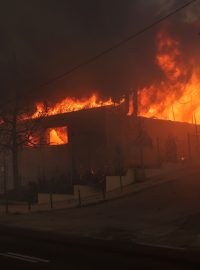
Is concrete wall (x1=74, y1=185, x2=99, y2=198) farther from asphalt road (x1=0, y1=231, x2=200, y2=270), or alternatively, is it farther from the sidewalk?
asphalt road (x1=0, y1=231, x2=200, y2=270)

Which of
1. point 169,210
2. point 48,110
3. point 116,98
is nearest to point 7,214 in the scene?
point 169,210

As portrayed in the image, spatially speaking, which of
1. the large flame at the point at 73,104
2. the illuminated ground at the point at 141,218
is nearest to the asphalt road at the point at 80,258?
the illuminated ground at the point at 141,218

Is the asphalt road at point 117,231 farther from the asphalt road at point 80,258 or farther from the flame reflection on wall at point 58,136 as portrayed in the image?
the flame reflection on wall at point 58,136

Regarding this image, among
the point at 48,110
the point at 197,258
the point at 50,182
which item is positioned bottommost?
the point at 197,258

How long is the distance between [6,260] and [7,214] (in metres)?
13.0

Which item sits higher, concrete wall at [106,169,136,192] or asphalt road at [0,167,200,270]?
concrete wall at [106,169,136,192]

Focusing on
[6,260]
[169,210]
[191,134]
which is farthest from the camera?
[191,134]

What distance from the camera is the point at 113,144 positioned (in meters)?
28.4

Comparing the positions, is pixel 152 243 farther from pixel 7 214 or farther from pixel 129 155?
pixel 129 155

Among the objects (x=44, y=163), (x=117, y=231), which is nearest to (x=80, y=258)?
(x=117, y=231)

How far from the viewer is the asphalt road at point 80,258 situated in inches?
341

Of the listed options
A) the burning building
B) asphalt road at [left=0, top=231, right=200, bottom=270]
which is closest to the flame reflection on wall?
the burning building

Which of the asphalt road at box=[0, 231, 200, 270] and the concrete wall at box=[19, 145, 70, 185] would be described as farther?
→ the concrete wall at box=[19, 145, 70, 185]

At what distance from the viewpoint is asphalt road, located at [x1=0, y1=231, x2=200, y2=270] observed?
8.67m
